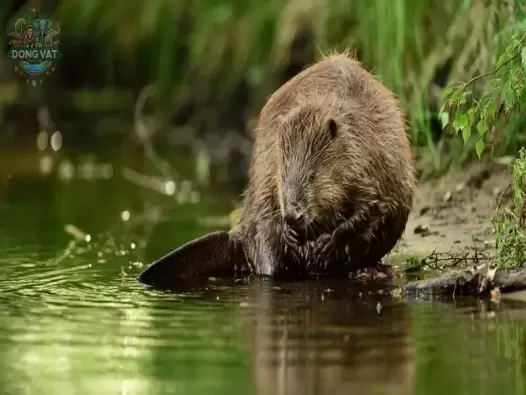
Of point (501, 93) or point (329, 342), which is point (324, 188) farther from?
point (329, 342)

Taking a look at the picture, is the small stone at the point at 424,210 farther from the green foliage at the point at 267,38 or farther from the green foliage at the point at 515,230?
the green foliage at the point at 515,230

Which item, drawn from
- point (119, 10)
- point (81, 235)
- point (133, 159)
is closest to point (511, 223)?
point (81, 235)

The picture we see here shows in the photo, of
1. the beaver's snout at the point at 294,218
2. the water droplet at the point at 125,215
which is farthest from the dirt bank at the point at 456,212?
the water droplet at the point at 125,215

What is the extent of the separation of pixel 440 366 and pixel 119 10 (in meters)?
7.35

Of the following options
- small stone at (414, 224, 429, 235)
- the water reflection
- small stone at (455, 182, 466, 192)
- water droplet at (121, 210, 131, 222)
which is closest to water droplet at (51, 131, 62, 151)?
water droplet at (121, 210, 131, 222)

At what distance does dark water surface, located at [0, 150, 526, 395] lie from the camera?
333cm

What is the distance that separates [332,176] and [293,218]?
0.27 m

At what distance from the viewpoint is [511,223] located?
5098mm

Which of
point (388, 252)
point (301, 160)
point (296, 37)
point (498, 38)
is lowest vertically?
point (388, 252)

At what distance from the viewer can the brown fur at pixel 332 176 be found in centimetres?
529

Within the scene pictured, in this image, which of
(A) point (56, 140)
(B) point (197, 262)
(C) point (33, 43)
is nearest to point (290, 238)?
(B) point (197, 262)

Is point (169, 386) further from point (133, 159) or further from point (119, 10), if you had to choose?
point (133, 159)

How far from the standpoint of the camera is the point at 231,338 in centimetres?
399

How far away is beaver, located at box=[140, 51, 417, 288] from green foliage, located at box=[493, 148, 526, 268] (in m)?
0.53
